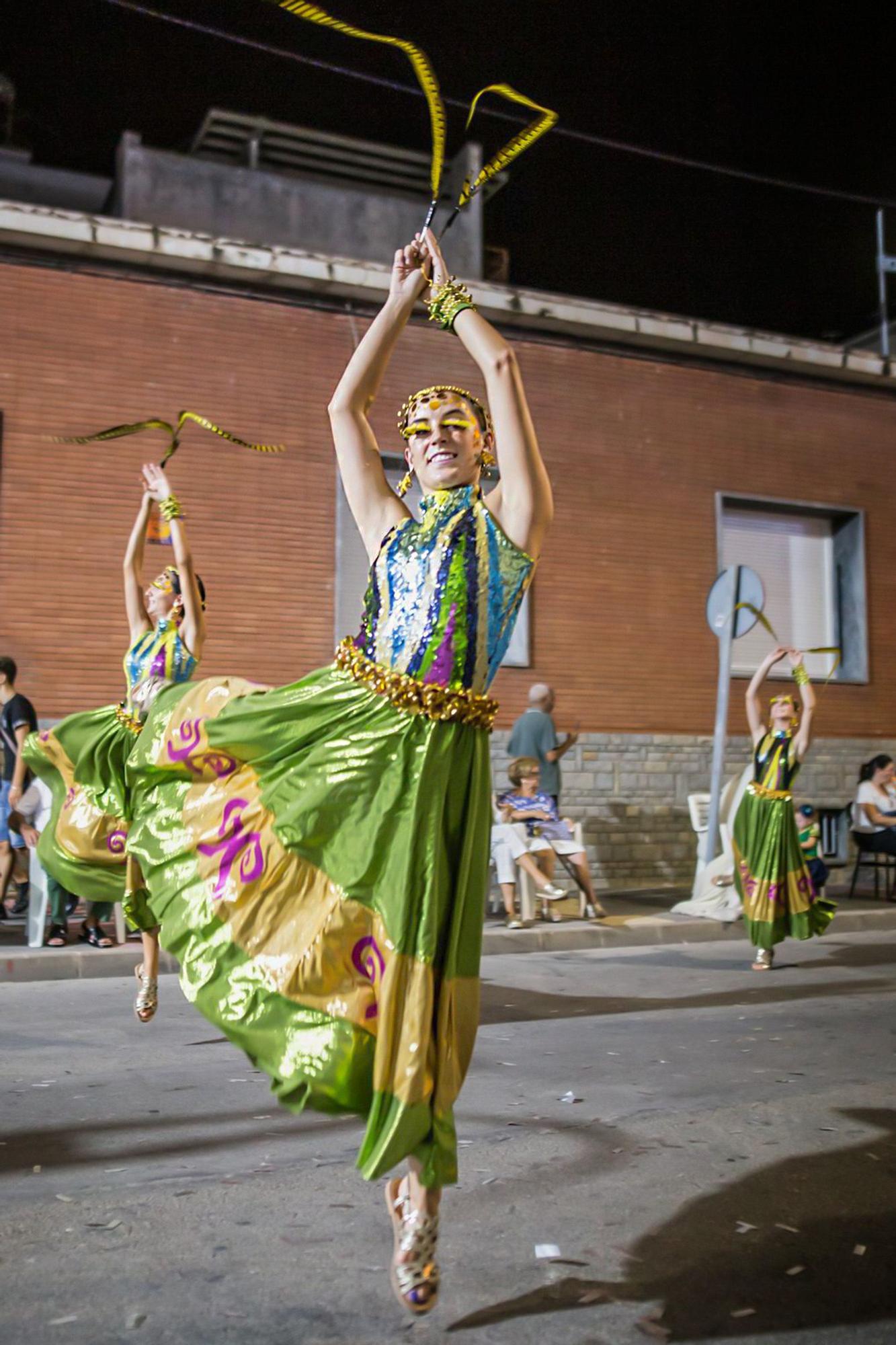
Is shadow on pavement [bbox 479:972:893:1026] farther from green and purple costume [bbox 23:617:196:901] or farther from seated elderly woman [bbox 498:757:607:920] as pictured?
seated elderly woman [bbox 498:757:607:920]

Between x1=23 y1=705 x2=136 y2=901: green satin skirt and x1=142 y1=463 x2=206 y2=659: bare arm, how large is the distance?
0.59 meters

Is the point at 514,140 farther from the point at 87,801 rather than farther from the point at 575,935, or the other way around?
the point at 575,935

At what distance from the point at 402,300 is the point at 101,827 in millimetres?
3565

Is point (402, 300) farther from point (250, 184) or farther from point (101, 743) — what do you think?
point (250, 184)

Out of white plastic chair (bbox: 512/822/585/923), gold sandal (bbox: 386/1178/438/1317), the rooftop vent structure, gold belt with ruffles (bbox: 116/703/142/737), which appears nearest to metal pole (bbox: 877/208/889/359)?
the rooftop vent structure

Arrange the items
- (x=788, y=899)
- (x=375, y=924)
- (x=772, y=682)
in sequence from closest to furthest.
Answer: (x=375, y=924)
(x=788, y=899)
(x=772, y=682)

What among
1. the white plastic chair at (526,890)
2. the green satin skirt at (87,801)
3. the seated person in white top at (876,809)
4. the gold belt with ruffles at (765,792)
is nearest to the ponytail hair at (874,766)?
the seated person in white top at (876,809)

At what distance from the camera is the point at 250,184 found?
15.5 meters

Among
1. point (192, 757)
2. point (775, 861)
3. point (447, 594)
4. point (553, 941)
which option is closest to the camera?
point (447, 594)

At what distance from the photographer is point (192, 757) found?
374 cm

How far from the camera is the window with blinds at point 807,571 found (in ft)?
53.1

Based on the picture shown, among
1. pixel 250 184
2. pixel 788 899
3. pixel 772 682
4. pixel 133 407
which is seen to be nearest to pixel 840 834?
pixel 772 682

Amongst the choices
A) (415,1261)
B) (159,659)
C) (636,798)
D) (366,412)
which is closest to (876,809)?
(636,798)

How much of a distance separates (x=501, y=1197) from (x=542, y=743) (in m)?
9.20
